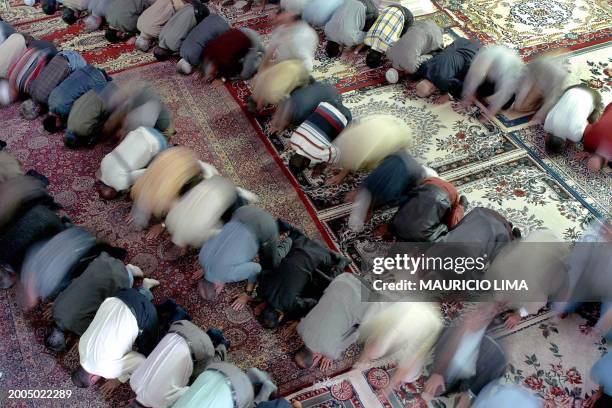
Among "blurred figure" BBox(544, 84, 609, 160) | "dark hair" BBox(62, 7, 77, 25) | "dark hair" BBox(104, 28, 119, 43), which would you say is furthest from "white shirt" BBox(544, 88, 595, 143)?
"dark hair" BBox(62, 7, 77, 25)

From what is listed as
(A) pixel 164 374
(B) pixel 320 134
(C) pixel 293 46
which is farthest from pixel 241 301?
(C) pixel 293 46

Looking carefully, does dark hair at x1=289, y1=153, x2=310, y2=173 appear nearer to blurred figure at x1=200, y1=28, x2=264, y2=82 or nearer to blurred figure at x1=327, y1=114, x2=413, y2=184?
blurred figure at x1=327, y1=114, x2=413, y2=184

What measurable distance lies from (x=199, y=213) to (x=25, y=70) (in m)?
1.85

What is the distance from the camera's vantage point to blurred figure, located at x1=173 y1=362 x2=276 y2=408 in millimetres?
2336

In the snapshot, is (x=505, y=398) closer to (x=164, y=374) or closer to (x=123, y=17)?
(x=164, y=374)

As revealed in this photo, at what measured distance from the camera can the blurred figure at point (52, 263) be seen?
2848 mm

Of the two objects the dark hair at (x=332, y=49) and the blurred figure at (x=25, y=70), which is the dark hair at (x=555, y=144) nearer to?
the dark hair at (x=332, y=49)

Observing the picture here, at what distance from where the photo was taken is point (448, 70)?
12.5 ft

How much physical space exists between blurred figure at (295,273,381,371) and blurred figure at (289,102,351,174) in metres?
0.93

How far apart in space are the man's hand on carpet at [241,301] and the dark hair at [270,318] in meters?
0.14

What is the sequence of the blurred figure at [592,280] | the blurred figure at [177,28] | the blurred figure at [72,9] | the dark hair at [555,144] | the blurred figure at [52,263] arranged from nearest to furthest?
the blurred figure at [592,280] < the blurred figure at [52,263] < the dark hair at [555,144] < the blurred figure at [177,28] < the blurred figure at [72,9]

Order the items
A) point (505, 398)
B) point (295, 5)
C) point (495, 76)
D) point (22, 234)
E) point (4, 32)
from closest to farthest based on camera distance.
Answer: point (505, 398) → point (22, 234) → point (495, 76) → point (4, 32) → point (295, 5)

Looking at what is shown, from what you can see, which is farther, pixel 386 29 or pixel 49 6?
pixel 49 6

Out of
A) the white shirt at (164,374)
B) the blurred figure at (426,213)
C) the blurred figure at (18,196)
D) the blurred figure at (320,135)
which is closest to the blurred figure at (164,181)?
the blurred figure at (18,196)
